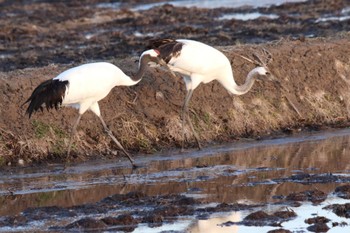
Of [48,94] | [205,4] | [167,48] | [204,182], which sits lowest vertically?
[204,182]

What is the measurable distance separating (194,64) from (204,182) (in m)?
2.57

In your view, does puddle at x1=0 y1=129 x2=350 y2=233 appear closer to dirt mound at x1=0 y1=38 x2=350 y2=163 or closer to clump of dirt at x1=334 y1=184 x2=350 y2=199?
clump of dirt at x1=334 y1=184 x2=350 y2=199

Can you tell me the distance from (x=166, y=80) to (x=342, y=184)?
480cm

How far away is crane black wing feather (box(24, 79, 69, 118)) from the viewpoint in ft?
39.7

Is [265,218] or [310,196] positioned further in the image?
[310,196]

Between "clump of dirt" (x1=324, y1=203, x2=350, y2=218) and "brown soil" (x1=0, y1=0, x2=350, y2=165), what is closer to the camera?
"clump of dirt" (x1=324, y1=203, x2=350, y2=218)

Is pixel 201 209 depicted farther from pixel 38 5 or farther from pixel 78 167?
pixel 38 5

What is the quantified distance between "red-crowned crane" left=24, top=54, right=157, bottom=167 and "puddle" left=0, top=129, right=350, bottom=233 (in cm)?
66

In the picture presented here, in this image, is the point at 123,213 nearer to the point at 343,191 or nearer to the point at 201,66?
the point at 343,191

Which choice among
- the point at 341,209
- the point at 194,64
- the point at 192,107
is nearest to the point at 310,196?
the point at 341,209

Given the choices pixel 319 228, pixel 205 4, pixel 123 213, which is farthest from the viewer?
pixel 205 4

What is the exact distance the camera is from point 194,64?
13.6m

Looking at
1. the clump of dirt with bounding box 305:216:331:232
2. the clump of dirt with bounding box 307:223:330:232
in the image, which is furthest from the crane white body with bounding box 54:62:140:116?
the clump of dirt with bounding box 307:223:330:232

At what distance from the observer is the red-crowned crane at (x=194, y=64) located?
13.4 meters
